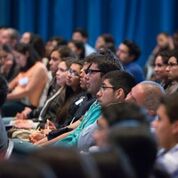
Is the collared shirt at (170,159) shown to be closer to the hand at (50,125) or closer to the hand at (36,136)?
the hand at (36,136)

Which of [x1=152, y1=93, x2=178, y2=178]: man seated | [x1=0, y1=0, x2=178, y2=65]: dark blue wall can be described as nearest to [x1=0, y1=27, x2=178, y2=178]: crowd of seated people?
[x1=152, y1=93, x2=178, y2=178]: man seated

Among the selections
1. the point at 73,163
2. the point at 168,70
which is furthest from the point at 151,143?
the point at 168,70

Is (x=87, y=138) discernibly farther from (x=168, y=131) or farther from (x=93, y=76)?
(x=168, y=131)

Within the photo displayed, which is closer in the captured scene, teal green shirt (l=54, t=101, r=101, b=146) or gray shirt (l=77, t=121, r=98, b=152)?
gray shirt (l=77, t=121, r=98, b=152)

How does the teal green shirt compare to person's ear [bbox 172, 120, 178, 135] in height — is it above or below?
below

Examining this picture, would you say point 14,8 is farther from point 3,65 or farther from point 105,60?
point 105,60

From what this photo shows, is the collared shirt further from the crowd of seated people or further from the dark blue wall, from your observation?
the dark blue wall

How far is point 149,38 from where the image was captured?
30.9 ft

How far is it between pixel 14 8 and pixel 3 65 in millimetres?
3258

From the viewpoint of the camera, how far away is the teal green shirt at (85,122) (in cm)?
361

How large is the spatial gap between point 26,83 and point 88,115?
2.51 metres

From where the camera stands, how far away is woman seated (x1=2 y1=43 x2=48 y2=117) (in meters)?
5.98

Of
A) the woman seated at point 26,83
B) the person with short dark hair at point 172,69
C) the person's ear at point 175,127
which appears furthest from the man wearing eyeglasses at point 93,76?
the woman seated at point 26,83

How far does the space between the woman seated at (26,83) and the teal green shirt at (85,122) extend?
223 centimetres
